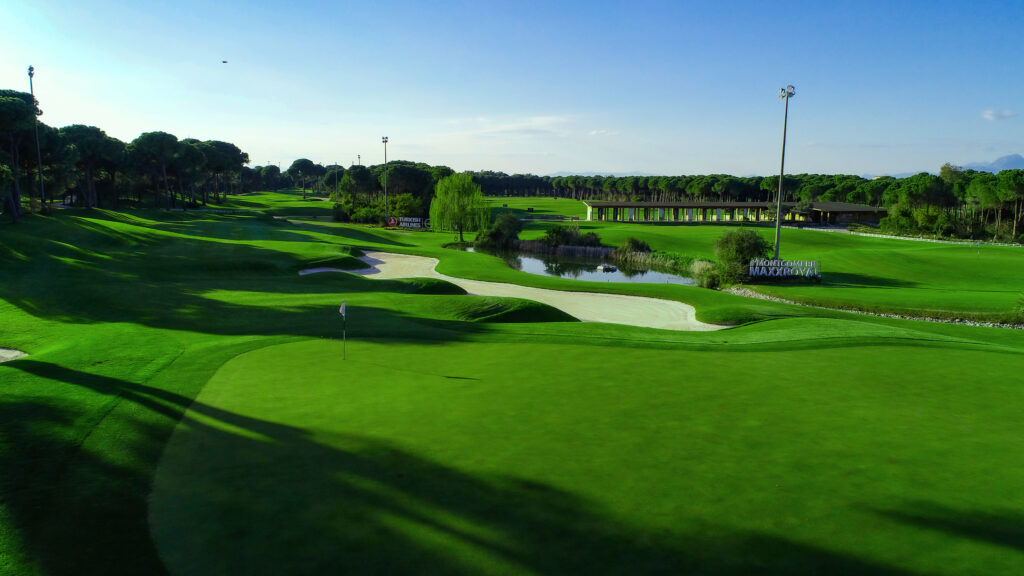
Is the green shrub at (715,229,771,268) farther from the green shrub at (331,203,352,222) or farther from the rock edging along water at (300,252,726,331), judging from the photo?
the green shrub at (331,203,352,222)

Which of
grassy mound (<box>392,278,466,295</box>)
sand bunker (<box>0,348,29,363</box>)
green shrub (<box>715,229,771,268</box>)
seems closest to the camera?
sand bunker (<box>0,348,29,363</box>)

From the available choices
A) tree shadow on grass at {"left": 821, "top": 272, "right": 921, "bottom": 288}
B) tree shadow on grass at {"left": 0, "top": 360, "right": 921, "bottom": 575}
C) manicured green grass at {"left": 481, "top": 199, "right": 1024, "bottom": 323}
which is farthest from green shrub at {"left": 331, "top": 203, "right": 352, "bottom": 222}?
tree shadow on grass at {"left": 0, "top": 360, "right": 921, "bottom": 575}

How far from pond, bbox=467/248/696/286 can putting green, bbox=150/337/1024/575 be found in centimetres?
3608

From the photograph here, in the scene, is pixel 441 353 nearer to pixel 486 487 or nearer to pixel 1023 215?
pixel 486 487

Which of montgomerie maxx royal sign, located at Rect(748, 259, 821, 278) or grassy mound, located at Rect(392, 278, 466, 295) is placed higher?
montgomerie maxx royal sign, located at Rect(748, 259, 821, 278)

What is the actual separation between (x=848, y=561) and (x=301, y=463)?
241 inches

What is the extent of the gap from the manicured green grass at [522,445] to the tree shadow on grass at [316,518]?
32mm

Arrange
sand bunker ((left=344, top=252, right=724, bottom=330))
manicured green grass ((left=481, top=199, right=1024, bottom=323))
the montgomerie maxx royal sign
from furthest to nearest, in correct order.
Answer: the montgomerie maxx royal sign
manicured green grass ((left=481, top=199, right=1024, bottom=323))
sand bunker ((left=344, top=252, right=724, bottom=330))

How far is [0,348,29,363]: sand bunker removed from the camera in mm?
13791

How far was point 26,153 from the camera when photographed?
50.0 metres

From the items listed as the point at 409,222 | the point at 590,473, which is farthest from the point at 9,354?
the point at 409,222

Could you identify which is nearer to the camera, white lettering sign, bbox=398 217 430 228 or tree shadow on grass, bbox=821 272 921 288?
tree shadow on grass, bbox=821 272 921 288

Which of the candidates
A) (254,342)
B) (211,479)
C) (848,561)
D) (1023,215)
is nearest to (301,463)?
(211,479)

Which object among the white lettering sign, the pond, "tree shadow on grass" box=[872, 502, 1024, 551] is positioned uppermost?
Result: the white lettering sign
